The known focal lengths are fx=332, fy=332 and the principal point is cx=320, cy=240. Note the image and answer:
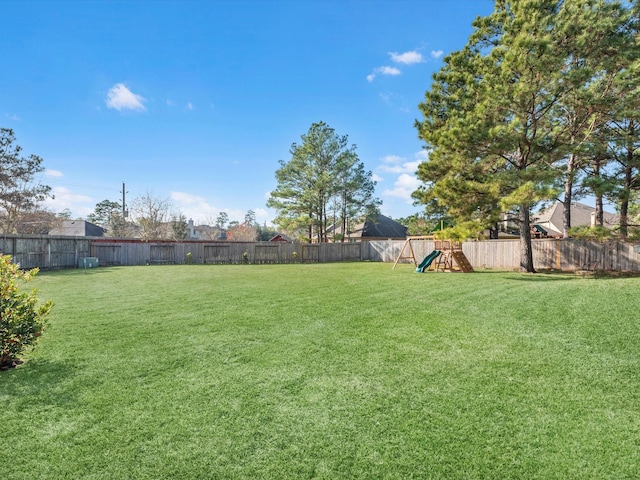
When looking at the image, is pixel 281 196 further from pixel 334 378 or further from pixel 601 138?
pixel 334 378

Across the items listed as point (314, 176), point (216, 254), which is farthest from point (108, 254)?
point (314, 176)

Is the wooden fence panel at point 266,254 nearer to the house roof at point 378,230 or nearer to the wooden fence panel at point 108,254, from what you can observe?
the wooden fence panel at point 108,254

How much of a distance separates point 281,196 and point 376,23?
15.7 metres

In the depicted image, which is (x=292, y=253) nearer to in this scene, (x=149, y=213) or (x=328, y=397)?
(x=149, y=213)

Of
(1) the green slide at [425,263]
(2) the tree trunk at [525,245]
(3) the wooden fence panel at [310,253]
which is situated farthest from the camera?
(3) the wooden fence panel at [310,253]

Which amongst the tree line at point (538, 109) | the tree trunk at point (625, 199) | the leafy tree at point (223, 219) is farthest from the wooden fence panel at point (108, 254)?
the leafy tree at point (223, 219)

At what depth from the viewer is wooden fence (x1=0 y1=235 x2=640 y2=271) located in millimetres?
12102

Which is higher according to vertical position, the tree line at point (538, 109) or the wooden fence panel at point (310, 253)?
the tree line at point (538, 109)

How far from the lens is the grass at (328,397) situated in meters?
1.92

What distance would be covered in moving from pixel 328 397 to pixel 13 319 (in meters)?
3.11

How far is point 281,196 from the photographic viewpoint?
80.0ft

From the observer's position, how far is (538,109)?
1085cm

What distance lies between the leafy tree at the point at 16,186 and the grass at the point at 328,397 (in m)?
20.3

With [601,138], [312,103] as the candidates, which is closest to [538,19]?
[601,138]
